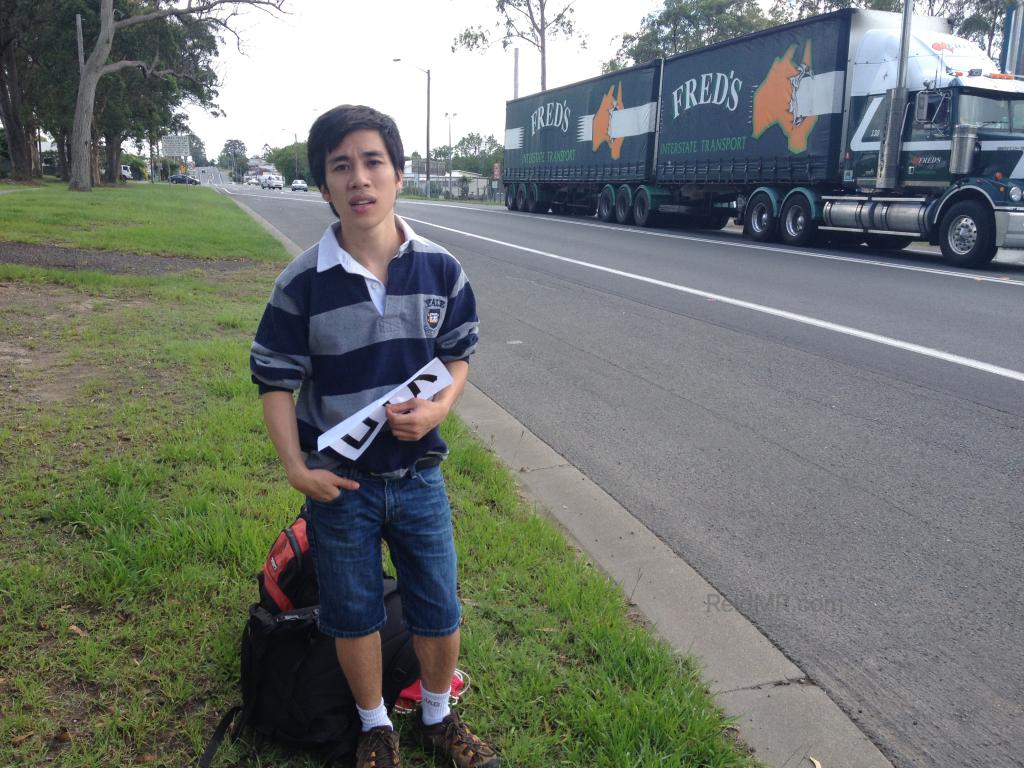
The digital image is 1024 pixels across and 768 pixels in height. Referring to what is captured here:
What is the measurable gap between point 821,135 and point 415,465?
17.3 metres

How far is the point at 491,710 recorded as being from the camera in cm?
252

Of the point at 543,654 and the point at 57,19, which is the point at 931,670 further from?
the point at 57,19

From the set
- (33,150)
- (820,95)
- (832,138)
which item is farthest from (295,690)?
(33,150)

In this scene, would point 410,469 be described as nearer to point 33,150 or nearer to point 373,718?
point 373,718

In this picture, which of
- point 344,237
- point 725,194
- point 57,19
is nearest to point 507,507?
point 344,237

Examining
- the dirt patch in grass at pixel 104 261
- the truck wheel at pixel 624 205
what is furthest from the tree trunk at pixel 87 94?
the dirt patch in grass at pixel 104 261

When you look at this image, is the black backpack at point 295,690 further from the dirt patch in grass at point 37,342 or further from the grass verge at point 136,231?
the grass verge at point 136,231

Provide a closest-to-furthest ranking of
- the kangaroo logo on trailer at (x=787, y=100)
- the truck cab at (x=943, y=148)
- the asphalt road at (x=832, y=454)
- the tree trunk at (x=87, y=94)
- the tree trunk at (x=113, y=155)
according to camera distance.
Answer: the asphalt road at (x=832, y=454), the truck cab at (x=943, y=148), the kangaroo logo on trailer at (x=787, y=100), the tree trunk at (x=87, y=94), the tree trunk at (x=113, y=155)

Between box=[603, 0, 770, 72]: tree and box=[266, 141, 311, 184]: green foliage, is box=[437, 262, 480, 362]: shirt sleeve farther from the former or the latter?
box=[266, 141, 311, 184]: green foliage

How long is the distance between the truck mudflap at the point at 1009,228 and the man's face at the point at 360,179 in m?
14.4

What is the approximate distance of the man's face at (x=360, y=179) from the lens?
6.98 feet

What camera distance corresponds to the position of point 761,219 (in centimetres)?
1962

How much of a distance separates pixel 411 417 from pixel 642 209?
23349mm

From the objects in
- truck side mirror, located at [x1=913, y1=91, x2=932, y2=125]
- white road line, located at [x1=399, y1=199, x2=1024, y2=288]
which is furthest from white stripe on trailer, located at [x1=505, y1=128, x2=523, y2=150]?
truck side mirror, located at [x1=913, y1=91, x2=932, y2=125]
